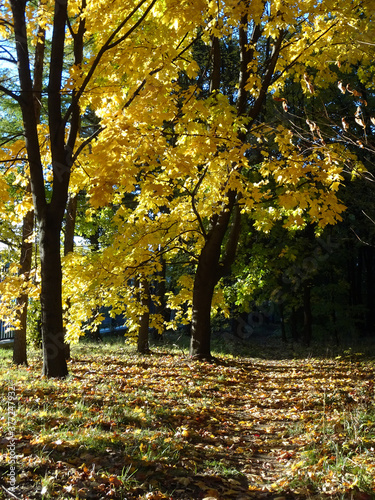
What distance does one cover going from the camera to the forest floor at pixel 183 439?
10.8ft

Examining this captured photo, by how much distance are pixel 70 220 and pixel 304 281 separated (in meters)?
10.4

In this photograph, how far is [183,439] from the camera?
456 cm

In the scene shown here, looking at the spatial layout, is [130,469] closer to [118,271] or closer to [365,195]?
[118,271]

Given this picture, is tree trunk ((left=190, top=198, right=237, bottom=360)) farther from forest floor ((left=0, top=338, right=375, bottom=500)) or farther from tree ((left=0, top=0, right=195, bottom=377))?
tree ((left=0, top=0, right=195, bottom=377))

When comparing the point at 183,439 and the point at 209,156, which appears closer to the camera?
the point at 183,439

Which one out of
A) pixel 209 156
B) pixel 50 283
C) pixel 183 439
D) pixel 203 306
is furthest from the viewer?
pixel 203 306

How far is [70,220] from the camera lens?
482 inches

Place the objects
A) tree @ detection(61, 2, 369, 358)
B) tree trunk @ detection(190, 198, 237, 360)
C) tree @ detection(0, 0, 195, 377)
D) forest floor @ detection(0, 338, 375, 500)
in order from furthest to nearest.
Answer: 1. tree trunk @ detection(190, 198, 237, 360)
2. tree @ detection(0, 0, 195, 377)
3. tree @ detection(61, 2, 369, 358)
4. forest floor @ detection(0, 338, 375, 500)

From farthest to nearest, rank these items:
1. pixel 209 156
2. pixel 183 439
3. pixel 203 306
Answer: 1. pixel 203 306
2. pixel 209 156
3. pixel 183 439

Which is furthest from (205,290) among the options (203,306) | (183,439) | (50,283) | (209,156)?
(183,439)

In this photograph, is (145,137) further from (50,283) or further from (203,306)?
(203,306)

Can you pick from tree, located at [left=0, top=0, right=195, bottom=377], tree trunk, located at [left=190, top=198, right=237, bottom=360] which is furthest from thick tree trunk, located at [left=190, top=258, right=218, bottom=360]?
tree, located at [left=0, top=0, right=195, bottom=377]

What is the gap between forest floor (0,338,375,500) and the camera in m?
3.29

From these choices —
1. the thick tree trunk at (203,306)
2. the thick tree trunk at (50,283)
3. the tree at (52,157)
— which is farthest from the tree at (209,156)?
the thick tree trunk at (50,283)
